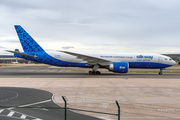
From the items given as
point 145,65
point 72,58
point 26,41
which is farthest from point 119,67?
point 26,41

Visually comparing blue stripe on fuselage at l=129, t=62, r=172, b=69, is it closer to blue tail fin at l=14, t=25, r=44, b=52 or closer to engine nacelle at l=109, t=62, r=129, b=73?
engine nacelle at l=109, t=62, r=129, b=73

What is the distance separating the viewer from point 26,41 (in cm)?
2947

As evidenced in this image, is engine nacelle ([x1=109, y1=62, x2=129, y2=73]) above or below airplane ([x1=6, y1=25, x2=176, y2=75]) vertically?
below

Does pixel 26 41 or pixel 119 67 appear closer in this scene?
pixel 119 67

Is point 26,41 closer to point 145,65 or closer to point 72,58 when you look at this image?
point 72,58

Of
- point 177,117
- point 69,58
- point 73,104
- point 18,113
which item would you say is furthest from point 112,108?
point 69,58

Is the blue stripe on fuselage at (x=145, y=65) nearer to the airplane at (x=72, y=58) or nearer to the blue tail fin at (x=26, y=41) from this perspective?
the airplane at (x=72, y=58)

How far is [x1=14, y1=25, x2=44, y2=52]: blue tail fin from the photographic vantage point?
28922 mm

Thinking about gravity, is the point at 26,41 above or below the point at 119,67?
above

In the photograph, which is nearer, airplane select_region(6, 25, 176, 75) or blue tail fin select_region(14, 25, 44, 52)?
blue tail fin select_region(14, 25, 44, 52)

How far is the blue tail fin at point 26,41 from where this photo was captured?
28922mm

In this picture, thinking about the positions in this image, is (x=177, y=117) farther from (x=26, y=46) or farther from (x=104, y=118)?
(x=26, y=46)

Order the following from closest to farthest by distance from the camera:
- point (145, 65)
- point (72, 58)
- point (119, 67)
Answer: point (119, 67) < point (72, 58) < point (145, 65)

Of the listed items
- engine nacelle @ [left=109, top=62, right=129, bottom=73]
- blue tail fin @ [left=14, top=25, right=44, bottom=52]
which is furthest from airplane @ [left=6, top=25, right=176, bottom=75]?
engine nacelle @ [left=109, top=62, right=129, bottom=73]
